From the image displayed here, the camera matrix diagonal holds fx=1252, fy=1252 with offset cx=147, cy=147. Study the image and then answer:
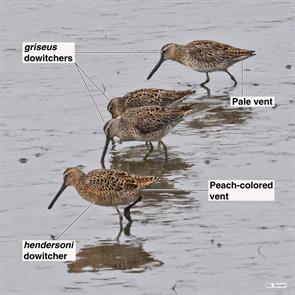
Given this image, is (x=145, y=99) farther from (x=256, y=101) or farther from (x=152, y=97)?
(x=256, y=101)

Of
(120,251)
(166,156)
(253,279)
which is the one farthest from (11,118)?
(253,279)

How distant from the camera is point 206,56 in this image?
24422 mm

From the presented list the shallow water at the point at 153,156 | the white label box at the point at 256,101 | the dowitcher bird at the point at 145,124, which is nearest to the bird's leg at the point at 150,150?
the dowitcher bird at the point at 145,124

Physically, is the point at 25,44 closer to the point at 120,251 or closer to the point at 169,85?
the point at 169,85

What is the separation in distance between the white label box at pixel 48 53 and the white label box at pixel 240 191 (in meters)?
7.83

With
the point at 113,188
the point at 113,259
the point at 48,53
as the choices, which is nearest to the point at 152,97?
the point at 48,53

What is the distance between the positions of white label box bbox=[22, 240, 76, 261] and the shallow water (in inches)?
4.8

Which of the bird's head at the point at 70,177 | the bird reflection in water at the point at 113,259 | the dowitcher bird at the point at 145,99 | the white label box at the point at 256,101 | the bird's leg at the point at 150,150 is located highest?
the dowitcher bird at the point at 145,99

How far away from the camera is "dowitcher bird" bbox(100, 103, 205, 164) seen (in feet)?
65.6

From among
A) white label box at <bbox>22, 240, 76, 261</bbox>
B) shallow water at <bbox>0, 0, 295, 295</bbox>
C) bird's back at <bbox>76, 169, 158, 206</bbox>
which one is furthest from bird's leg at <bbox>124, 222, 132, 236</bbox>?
white label box at <bbox>22, 240, 76, 261</bbox>

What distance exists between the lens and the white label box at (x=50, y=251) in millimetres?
15398

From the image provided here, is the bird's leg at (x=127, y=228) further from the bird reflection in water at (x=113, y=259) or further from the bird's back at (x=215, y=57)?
the bird's back at (x=215, y=57)

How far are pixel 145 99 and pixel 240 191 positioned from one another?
4.87m

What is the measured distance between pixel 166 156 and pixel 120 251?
4.30m
